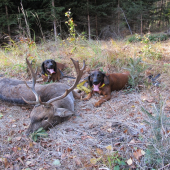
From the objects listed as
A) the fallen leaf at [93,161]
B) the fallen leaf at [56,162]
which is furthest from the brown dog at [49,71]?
the fallen leaf at [93,161]

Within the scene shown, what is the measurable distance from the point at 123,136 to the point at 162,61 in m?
4.12

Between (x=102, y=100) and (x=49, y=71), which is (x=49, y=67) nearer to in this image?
(x=49, y=71)

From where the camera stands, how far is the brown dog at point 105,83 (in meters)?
4.02

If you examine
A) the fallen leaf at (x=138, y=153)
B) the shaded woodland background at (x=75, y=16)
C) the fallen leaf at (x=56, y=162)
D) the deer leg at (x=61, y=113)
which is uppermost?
the shaded woodland background at (x=75, y=16)

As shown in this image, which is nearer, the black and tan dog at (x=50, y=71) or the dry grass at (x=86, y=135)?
the dry grass at (x=86, y=135)

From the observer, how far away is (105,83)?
414 cm

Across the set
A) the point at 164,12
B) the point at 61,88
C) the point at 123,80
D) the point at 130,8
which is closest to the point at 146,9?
the point at 130,8

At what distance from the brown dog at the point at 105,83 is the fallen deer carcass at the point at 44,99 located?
1.85 feet

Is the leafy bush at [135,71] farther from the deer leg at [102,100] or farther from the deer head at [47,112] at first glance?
the deer head at [47,112]

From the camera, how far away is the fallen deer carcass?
286cm

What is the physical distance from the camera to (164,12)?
803 inches

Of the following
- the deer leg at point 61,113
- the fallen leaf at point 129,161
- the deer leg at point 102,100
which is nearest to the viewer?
the fallen leaf at point 129,161

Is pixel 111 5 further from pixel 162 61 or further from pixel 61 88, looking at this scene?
pixel 61 88

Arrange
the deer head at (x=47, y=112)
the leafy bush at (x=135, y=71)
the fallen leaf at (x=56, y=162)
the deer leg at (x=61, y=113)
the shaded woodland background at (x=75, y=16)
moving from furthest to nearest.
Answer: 1. the shaded woodland background at (x=75, y=16)
2. the leafy bush at (x=135, y=71)
3. the deer leg at (x=61, y=113)
4. the deer head at (x=47, y=112)
5. the fallen leaf at (x=56, y=162)
